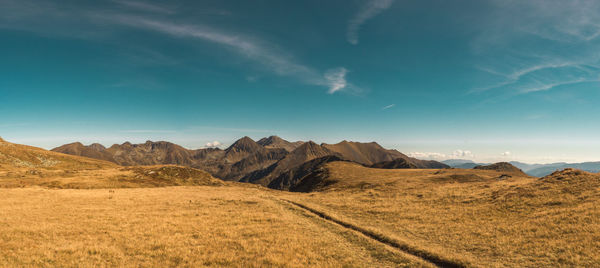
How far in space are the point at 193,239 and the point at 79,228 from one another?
10.2 meters

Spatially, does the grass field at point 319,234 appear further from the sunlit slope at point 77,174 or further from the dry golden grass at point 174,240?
the sunlit slope at point 77,174

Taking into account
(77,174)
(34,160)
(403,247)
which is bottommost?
(403,247)

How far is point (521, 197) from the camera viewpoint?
1232 inches

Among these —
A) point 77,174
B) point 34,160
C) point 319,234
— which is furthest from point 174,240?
point 34,160

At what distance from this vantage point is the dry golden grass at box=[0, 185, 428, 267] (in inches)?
559

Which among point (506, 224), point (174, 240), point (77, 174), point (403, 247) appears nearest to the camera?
point (403, 247)

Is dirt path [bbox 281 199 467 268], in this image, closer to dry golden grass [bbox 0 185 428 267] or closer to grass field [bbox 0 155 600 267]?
grass field [bbox 0 155 600 267]

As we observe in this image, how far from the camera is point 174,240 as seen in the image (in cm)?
1822

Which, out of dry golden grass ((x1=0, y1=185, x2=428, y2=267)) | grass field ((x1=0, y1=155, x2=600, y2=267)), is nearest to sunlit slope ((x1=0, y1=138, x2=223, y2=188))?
grass field ((x1=0, y1=155, x2=600, y2=267))

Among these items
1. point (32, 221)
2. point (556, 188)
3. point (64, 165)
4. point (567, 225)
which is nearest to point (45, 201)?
point (32, 221)

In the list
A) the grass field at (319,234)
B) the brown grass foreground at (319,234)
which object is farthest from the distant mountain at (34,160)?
the grass field at (319,234)

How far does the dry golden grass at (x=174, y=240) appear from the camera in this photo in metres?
14.2

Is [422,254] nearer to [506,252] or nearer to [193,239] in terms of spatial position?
[506,252]

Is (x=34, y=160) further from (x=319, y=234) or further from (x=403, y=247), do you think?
(x=403, y=247)
